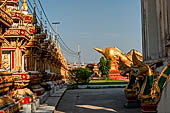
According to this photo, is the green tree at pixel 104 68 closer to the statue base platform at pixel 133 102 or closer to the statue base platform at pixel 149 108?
the statue base platform at pixel 133 102

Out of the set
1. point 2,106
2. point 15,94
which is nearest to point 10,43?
point 15,94

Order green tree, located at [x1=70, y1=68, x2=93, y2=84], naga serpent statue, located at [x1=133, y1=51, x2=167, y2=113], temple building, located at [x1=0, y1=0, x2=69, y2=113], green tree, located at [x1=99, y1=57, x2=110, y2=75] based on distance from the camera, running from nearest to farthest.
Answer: naga serpent statue, located at [x1=133, y1=51, x2=167, y2=113] → temple building, located at [x1=0, y1=0, x2=69, y2=113] → green tree, located at [x1=70, y1=68, x2=93, y2=84] → green tree, located at [x1=99, y1=57, x2=110, y2=75]

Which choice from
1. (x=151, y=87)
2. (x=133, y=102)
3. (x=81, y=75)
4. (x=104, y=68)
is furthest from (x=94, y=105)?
(x=104, y=68)

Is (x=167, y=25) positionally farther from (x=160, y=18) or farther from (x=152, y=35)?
(x=152, y=35)

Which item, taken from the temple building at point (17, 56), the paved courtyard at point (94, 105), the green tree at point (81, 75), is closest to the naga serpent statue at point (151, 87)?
the temple building at point (17, 56)

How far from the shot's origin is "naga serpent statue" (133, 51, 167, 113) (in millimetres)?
4132

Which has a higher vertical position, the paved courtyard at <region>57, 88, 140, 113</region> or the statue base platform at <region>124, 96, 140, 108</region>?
the statue base platform at <region>124, 96, 140, 108</region>

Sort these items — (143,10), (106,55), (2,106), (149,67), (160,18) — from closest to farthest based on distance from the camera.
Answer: (2,106) → (149,67) → (160,18) → (143,10) → (106,55)

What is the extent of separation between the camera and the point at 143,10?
988 cm

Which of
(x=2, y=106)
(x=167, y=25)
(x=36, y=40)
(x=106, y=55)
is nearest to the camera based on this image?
(x=2, y=106)

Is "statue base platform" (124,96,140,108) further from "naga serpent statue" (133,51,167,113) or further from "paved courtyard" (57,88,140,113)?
"naga serpent statue" (133,51,167,113)

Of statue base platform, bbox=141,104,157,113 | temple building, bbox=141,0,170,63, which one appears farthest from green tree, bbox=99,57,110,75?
statue base platform, bbox=141,104,157,113

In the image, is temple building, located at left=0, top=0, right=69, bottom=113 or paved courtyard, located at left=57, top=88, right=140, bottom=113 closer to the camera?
temple building, located at left=0, top=0, right=69, bottom=113

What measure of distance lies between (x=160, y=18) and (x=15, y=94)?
194 inches
